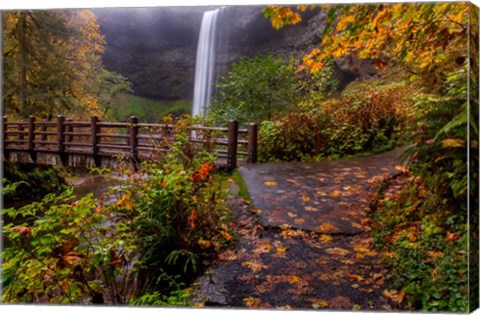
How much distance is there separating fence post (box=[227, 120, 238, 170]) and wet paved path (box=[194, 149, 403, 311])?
0.12 m

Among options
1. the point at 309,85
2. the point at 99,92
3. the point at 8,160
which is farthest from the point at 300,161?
the point at 8,160

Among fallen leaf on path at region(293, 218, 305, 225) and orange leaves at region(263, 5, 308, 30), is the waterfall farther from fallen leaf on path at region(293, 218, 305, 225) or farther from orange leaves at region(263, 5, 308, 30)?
fallen leaf on path at region(293, 218, 305, 225)

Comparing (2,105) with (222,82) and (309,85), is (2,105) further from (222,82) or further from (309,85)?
(309,85)

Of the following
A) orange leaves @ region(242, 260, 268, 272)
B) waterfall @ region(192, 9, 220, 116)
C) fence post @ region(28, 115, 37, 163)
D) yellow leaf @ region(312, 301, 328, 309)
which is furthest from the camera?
fence post @ region(28, 115, 37, 163)

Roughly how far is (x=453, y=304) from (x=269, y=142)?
1.79m

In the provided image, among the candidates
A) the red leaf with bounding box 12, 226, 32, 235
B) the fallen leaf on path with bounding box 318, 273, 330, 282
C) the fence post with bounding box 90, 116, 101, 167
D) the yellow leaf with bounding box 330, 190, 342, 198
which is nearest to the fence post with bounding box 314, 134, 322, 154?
the yellow leaf with bounding box 330, 190, 342, 198

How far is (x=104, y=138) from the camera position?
329 centimetres

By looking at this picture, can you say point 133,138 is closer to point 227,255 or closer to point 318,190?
point 227,255

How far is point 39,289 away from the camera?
285 cm

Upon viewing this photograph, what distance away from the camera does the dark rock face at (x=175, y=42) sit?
307 cm

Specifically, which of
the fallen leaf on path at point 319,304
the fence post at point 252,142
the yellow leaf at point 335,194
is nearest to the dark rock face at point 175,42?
the fence post at point 252,142

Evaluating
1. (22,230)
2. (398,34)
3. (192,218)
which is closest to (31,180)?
(22,230)

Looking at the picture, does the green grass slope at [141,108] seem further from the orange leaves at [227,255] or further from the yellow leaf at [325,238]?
the yellow leaf at [325,238]

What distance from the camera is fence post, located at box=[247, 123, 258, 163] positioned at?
331cm
